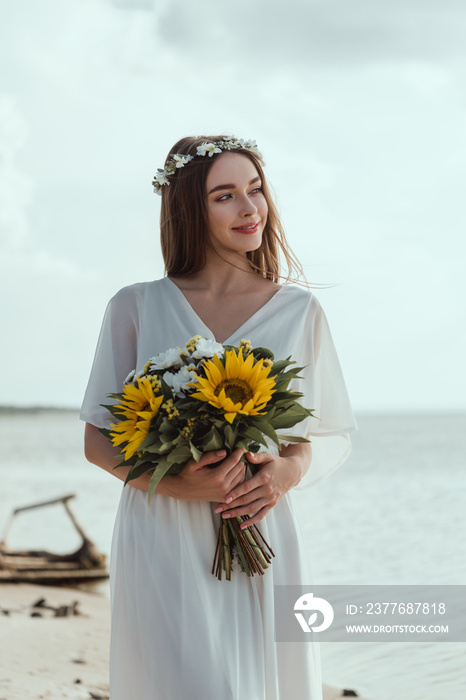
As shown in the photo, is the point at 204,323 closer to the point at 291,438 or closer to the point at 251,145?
the point at 291,438

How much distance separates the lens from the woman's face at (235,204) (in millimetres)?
2748

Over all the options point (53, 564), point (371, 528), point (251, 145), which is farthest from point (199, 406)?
point (371, 528)

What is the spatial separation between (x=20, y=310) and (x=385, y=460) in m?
19.1

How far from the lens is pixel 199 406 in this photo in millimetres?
2186

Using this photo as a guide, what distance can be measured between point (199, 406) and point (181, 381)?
9 centimetres

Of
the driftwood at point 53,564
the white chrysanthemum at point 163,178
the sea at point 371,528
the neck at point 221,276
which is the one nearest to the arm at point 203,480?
the neck at point 221,276

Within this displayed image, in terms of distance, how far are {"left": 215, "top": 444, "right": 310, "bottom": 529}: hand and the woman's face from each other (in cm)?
76

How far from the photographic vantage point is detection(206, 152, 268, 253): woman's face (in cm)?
275

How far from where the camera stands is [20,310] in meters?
40.2

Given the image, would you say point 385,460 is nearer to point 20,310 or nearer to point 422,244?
point 422,244

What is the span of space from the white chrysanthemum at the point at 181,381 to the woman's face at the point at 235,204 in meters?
0.69

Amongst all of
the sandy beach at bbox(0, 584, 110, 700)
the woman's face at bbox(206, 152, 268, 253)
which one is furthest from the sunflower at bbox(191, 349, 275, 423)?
the sandy beach at bbox(0, 584, 110, 700)

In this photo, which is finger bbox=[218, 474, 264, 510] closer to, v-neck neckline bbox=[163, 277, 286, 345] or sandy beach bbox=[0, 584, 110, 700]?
v-neck neckline bbox=[163, 277, 286, 345]

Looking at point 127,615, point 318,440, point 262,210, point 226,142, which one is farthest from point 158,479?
point 226,142
